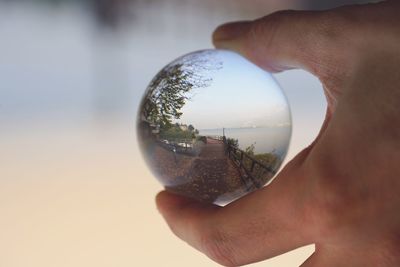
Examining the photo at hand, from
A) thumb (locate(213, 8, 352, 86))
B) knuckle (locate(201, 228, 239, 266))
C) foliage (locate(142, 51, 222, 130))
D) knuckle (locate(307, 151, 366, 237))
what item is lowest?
knuckle (locate(201, 228, 239, 266))

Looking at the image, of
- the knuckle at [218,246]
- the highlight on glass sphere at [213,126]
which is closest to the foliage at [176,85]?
the highlight on glass sphere at [213,126]

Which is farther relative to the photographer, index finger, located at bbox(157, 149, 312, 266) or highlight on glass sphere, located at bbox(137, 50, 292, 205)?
highlight on glass sphere, located at bbox(137, 50, 292, 205)

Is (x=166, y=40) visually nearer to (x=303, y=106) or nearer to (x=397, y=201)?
(x=303, y=106)

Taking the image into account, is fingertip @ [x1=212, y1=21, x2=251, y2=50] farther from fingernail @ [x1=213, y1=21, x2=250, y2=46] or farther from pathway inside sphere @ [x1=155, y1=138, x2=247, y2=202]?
pathway inside sphere @ [x1=155, y1=138, x2=247, y2=202]

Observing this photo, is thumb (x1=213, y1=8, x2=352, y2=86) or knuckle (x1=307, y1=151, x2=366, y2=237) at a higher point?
thumb (x1=213, y1=8, x2=352, y2=86)

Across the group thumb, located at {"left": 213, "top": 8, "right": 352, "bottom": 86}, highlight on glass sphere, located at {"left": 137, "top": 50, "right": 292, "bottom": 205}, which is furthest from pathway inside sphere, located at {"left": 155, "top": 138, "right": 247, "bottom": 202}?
thumb, located at {"left": 213, "top": 8, "right": 352, "bottom": 86}

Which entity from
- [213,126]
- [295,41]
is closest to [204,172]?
[213,126]

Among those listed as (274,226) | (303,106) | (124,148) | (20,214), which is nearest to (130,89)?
(124,148)
